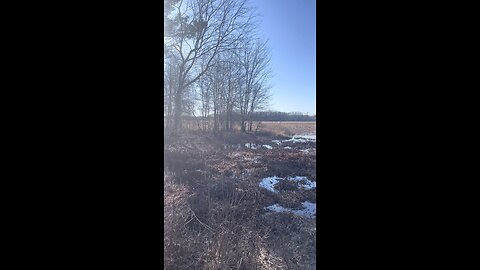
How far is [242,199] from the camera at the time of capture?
1.36 meters

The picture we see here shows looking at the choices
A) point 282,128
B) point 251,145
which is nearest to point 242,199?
point 251,145

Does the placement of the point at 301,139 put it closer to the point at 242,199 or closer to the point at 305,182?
the point at 305,182

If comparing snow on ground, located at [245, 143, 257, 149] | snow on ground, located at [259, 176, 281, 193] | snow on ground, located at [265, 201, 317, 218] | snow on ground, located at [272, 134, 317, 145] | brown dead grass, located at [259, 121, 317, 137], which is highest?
brown dead grass, located at [259, 121, 317, 137]

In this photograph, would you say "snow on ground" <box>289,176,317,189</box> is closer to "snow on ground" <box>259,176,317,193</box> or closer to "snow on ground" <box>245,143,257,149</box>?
"snow on ground" <box>259,176,317,193</box>

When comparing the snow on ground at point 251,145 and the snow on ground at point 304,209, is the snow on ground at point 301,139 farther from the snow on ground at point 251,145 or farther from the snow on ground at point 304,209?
the snow on ground at point 304,209

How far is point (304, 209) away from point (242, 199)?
353mm

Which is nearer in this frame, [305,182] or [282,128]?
[305,182]

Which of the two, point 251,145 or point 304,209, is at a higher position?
point 251,145

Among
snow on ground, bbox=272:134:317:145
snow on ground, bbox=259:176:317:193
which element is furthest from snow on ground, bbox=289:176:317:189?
snow on ground, bbox=272:134:317:145

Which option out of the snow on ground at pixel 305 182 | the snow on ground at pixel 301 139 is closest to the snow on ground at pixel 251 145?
the snow on ground at pixel 301 139

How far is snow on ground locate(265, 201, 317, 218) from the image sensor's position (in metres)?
1.26
